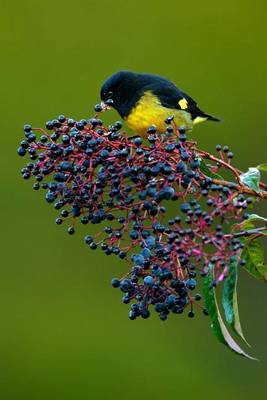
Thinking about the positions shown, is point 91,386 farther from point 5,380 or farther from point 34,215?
A: point 34,215

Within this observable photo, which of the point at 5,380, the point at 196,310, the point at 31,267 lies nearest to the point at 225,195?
the point at 196,310

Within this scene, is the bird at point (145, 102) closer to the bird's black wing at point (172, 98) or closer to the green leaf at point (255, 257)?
the bird's black wing at point (172, 98)

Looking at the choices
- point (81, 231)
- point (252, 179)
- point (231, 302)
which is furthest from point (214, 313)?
point (81, 231)

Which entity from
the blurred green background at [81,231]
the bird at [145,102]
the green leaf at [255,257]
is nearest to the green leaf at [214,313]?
the green leaf at [255,257]

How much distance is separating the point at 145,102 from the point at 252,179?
4.83ft

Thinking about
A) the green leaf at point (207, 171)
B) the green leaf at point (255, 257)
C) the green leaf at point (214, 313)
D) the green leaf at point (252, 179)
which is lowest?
the green leaf at point (214, 313)

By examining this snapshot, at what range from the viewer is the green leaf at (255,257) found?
2.61 m

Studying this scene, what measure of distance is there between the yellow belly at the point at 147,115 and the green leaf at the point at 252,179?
1308mm

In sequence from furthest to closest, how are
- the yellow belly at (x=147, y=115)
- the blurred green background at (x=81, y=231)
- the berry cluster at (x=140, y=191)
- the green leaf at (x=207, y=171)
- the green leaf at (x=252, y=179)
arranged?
the blurred green background at (x=81, y=231) < the yellow belly at (x=147, y=115) < the green leaf at (x=207, y=171) < the green leaf at (x=252, y=179) < the berry cluster at (x=140, y=191)

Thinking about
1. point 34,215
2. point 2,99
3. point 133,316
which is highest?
point 2,99

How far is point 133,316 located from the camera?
2.52 metres

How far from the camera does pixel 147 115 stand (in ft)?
12.5

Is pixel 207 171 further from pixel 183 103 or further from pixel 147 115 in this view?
pixel 183 103

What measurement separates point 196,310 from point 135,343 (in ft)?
3.16
